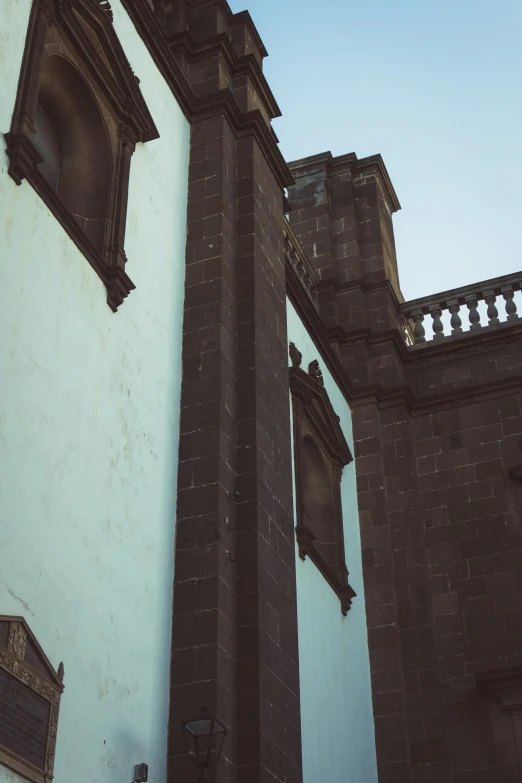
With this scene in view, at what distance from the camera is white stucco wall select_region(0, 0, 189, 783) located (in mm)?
7941

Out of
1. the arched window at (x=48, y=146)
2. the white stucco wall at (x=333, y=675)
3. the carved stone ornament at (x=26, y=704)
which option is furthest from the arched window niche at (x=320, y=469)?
the carved stone ornament at (x=26, y=704)

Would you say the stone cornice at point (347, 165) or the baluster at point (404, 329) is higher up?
the stone cornice at point (347, 165)

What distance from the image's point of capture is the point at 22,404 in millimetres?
8227

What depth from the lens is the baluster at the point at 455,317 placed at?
17.8m

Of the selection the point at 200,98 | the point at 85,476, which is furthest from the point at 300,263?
the point at 85,476

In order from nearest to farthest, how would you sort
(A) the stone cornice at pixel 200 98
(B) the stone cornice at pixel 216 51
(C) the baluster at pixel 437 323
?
(A) the stone cornice at pixel 200 98 < (B) the stone cornice at pixel 216 51 < (C) the baluster at pixel 437 323

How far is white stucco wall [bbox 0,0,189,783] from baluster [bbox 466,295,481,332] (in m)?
7.85

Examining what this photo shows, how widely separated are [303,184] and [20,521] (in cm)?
1254

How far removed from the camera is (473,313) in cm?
1781

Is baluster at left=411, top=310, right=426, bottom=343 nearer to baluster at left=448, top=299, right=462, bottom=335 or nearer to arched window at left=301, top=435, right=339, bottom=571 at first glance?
baluster at left=448, top=299, right=462, bottom=335

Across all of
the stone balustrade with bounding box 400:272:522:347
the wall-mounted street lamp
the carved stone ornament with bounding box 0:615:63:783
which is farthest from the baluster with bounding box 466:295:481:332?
the carved stone ornament with bounding box 0:615:63:783

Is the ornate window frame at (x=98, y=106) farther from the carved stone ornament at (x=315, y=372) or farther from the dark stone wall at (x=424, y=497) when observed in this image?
the dark stone wall at (x=424, y=497)

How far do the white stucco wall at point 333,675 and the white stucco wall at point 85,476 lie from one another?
3.05 m

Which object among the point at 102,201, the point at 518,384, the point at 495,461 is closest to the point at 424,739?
the point at 495,461
